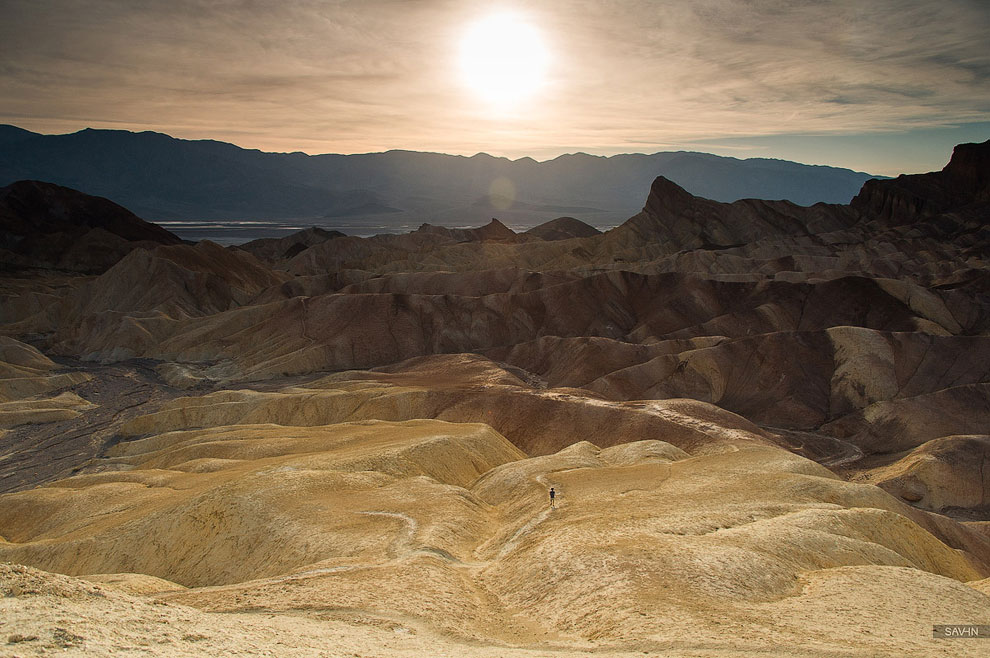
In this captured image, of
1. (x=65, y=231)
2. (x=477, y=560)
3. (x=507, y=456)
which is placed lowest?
(x=507, y=456)

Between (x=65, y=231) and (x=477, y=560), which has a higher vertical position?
(x=65, y=231)

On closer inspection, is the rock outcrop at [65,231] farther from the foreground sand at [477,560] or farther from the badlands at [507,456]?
the foreground sand at [477,560]

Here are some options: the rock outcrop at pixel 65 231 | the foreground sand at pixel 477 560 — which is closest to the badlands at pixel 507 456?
the foreground sand at pixel 477 560

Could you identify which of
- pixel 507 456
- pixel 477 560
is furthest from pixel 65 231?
pixel 477 560

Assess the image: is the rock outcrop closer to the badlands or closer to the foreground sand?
the badlands

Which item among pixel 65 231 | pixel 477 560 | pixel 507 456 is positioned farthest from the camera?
pixel 65 231

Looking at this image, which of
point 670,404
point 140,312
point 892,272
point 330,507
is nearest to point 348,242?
point 140,312

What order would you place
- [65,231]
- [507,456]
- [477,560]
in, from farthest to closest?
[65,231], [507,456], [477,560]

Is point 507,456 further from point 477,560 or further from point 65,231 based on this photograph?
point 65,231
